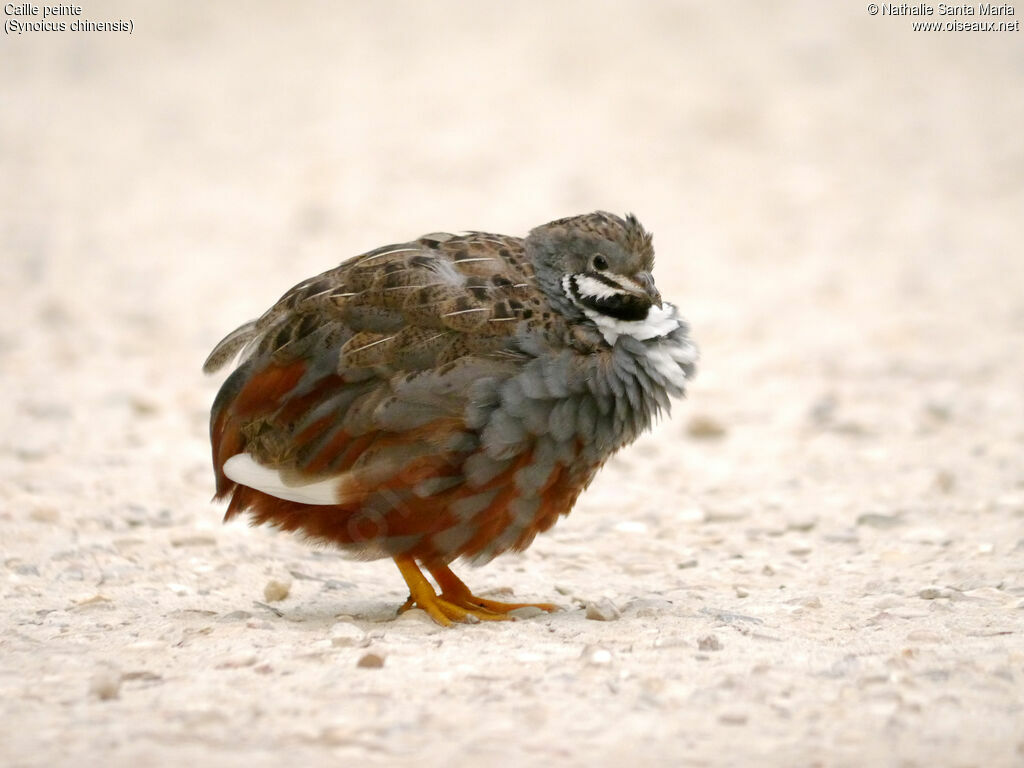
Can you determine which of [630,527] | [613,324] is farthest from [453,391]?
[630,527]

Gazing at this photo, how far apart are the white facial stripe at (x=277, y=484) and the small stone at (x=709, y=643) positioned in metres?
1.42

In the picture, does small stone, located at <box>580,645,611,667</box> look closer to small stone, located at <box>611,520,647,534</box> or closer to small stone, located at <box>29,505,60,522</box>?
small stone, located at <box>611,520,647,534</box>

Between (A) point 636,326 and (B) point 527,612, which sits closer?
(A) point 636,326

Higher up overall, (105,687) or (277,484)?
(277,484)

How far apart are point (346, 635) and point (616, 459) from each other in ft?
12.7

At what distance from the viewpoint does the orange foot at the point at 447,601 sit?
543 centimetres

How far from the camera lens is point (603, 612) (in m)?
5.32

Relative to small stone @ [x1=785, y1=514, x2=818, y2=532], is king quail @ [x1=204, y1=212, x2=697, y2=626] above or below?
above

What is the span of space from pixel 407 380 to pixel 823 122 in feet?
37.0

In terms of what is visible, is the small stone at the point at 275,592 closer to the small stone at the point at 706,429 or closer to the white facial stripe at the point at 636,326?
the white facial stripe at the point at 636,326

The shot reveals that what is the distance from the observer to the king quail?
16.8 feet

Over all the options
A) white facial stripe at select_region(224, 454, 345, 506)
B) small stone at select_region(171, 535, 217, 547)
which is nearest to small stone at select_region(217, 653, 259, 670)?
white facial stripe at select_region(224, 454, 345, 506)

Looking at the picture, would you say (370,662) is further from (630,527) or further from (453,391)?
(630,527)

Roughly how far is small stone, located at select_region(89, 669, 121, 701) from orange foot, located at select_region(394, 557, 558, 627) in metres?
1.37
